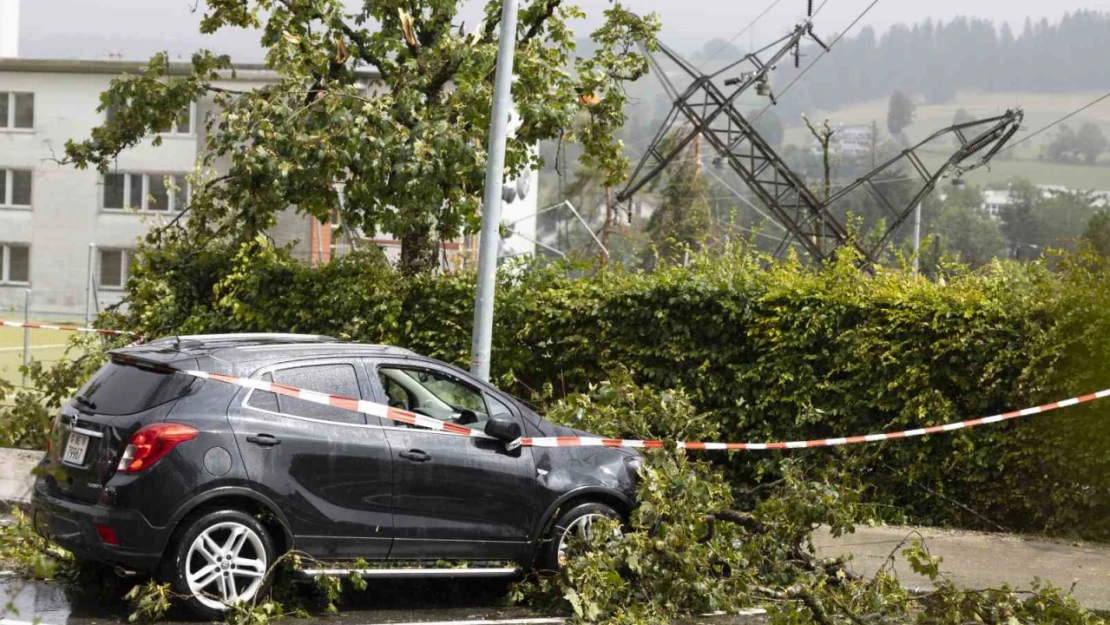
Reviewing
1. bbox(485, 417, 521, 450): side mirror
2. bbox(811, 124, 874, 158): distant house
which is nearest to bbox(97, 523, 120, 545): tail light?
bbox(485, 417, 521, 450): side mirror

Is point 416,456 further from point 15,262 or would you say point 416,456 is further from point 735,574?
point 15,262

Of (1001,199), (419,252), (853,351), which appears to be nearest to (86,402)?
(853,351)

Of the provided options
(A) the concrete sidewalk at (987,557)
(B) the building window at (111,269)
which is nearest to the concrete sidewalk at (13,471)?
(A) the concrete sidewalk at (987,557)

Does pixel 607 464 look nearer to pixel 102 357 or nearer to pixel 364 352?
pixel 364 352

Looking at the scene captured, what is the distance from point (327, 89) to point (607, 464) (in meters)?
7.55

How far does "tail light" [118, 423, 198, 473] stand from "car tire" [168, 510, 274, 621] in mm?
427

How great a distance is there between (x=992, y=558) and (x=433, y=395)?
4.87 m

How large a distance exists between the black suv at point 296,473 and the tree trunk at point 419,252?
6.78 m

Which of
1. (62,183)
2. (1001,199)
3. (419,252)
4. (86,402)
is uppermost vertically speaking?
(1001,199)

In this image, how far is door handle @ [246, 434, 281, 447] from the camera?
766cm

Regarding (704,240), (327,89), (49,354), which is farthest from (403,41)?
(49,354)

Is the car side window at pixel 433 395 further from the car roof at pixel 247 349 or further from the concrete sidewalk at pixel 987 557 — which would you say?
the concrete sidewalk at pixel 987 557

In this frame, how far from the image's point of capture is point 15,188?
2344 inches

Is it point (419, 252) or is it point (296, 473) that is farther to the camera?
point (419, 252)
